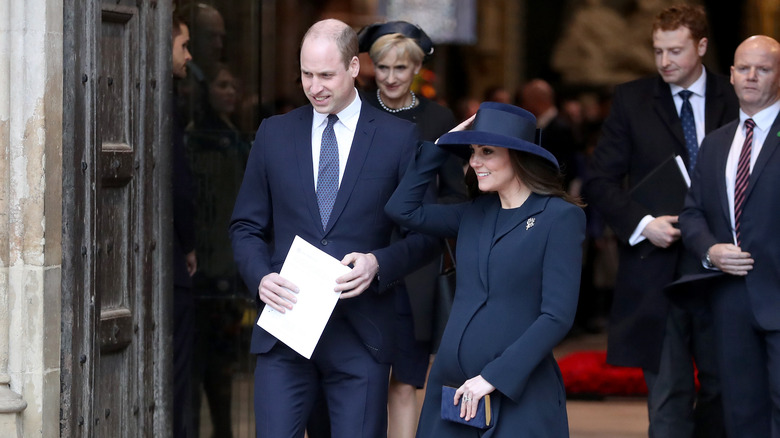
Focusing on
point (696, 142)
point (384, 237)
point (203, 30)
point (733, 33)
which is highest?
point (733, 33)

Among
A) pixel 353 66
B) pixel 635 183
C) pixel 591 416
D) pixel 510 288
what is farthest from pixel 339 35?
pixel 591 416

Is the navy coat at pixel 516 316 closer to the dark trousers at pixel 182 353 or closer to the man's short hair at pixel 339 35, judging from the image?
the man's short hair at pixel 339 35

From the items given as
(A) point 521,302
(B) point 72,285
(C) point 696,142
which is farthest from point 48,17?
(C) point 696,142

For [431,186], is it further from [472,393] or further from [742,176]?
[472,393]

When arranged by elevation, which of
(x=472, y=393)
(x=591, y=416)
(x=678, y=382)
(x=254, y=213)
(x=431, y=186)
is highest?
(x=431, y=186)

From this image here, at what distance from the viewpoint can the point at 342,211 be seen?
4520mm

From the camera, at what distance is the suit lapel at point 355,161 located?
14.8 ft

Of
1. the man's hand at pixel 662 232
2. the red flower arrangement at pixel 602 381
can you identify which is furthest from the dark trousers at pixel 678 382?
the red flower arrangement at pixel 602 381

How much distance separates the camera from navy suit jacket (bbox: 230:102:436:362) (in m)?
4.52

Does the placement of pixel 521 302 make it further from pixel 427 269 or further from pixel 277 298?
pixel 427 269

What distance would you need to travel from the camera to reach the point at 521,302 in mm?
4133

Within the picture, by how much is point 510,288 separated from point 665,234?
2.02 meters

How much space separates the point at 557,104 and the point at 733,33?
2109mm

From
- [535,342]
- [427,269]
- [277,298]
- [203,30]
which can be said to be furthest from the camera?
[203,30]
